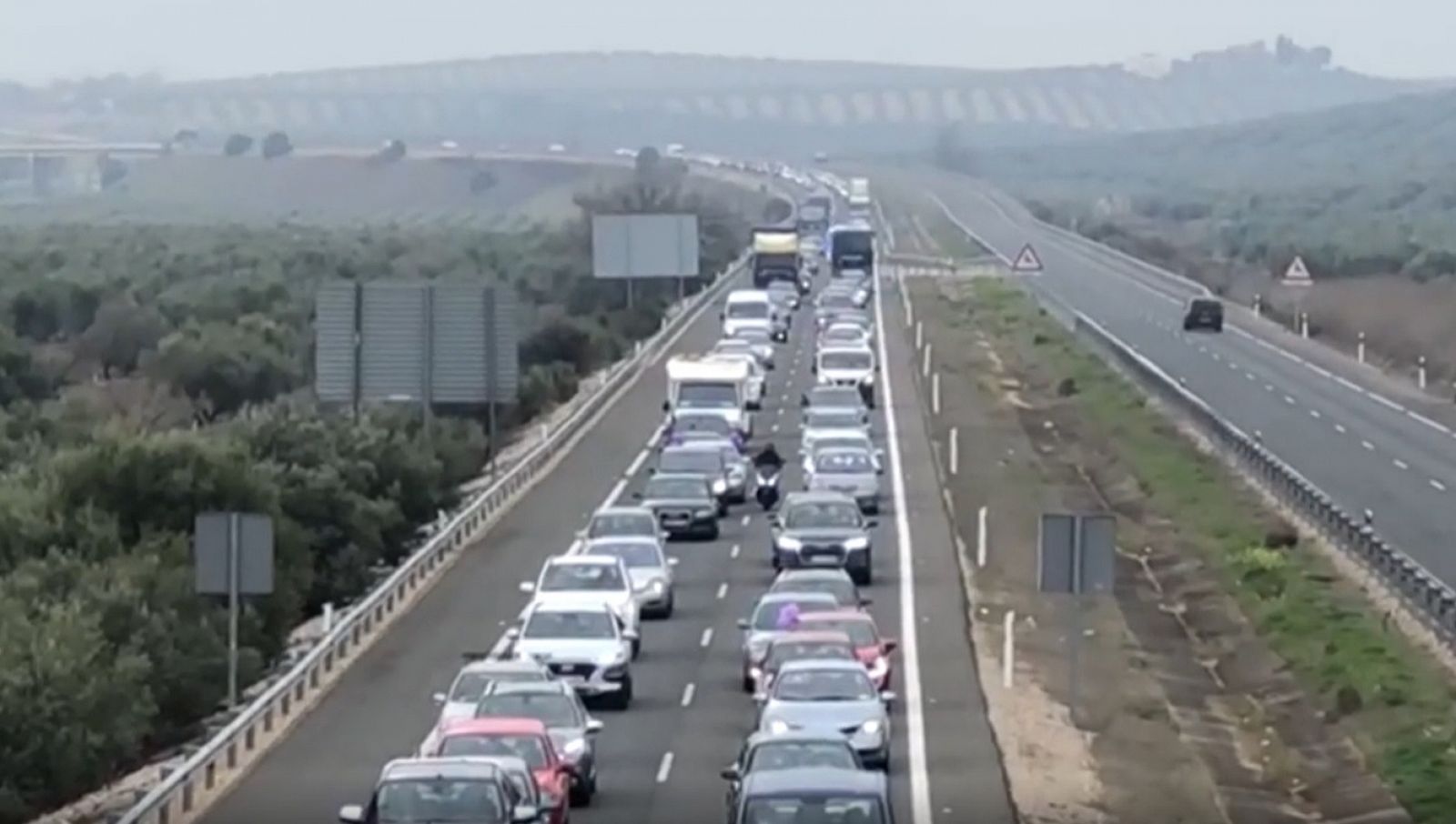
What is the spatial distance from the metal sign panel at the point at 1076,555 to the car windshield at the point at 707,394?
3991 cm

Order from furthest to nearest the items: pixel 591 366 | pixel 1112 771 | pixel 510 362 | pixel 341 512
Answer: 1. pixel 591 366
2. pixel 510 362
3. pixel 341 512
4. pixel 1112 771

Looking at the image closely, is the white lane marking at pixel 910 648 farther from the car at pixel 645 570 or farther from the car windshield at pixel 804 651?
the car at pixel 645 570

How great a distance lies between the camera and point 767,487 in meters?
61.8

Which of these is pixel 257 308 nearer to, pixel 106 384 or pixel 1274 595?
pixel 106 384

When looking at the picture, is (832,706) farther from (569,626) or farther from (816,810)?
(816,810)

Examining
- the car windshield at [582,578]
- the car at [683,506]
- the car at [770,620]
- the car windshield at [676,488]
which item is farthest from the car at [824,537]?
the car at [770,620]

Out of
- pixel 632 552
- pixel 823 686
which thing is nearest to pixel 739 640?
pixel 632 552

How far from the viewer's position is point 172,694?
1462 inches

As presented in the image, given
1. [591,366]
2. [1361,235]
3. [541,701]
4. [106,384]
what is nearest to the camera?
[541,701]

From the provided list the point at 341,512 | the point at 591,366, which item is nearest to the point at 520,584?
the point at 341,512

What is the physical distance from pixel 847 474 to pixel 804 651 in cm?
2526

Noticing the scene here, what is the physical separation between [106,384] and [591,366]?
59.3 feet

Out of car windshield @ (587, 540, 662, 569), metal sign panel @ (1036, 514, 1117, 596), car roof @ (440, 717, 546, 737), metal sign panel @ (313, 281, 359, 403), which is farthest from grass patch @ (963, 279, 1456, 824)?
metal sign panel @ (313, 281, 359, 403)

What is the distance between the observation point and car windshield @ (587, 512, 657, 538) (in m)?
48.9
